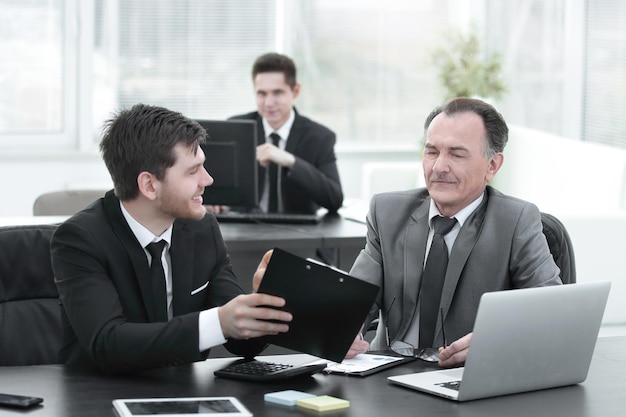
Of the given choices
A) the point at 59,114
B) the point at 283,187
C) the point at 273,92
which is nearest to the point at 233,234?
the point at 283,187

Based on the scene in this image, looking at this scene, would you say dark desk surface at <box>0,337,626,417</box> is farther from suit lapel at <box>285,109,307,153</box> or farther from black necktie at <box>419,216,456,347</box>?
suit lapel at <box>285,109,307,153</box>

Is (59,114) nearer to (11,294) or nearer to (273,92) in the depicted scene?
(273,92)

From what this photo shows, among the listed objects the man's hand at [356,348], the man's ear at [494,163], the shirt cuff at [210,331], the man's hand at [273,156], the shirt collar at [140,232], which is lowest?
the man's hand at [356,348]

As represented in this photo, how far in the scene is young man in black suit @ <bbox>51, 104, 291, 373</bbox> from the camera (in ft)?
7.37

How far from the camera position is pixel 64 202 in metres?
4.20

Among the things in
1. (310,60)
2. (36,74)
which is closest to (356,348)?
(36,74)

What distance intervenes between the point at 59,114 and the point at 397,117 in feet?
7.80

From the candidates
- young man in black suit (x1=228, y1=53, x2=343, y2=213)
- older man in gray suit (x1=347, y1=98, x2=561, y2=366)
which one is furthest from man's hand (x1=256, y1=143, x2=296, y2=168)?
older man in gray suit (x1=347, y1=98, x2=561, y2=366)

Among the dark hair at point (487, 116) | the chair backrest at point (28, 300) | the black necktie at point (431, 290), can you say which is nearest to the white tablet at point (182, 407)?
the chair backrest at point (28, 300)

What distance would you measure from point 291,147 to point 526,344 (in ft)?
9.78

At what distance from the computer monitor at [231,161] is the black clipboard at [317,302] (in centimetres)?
202

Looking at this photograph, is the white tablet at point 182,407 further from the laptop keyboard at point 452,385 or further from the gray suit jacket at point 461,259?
the gray suit jacket at point 461,259

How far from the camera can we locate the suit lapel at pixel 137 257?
2.41 meters

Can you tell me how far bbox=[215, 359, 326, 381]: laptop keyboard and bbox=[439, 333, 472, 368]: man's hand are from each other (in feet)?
0.90
